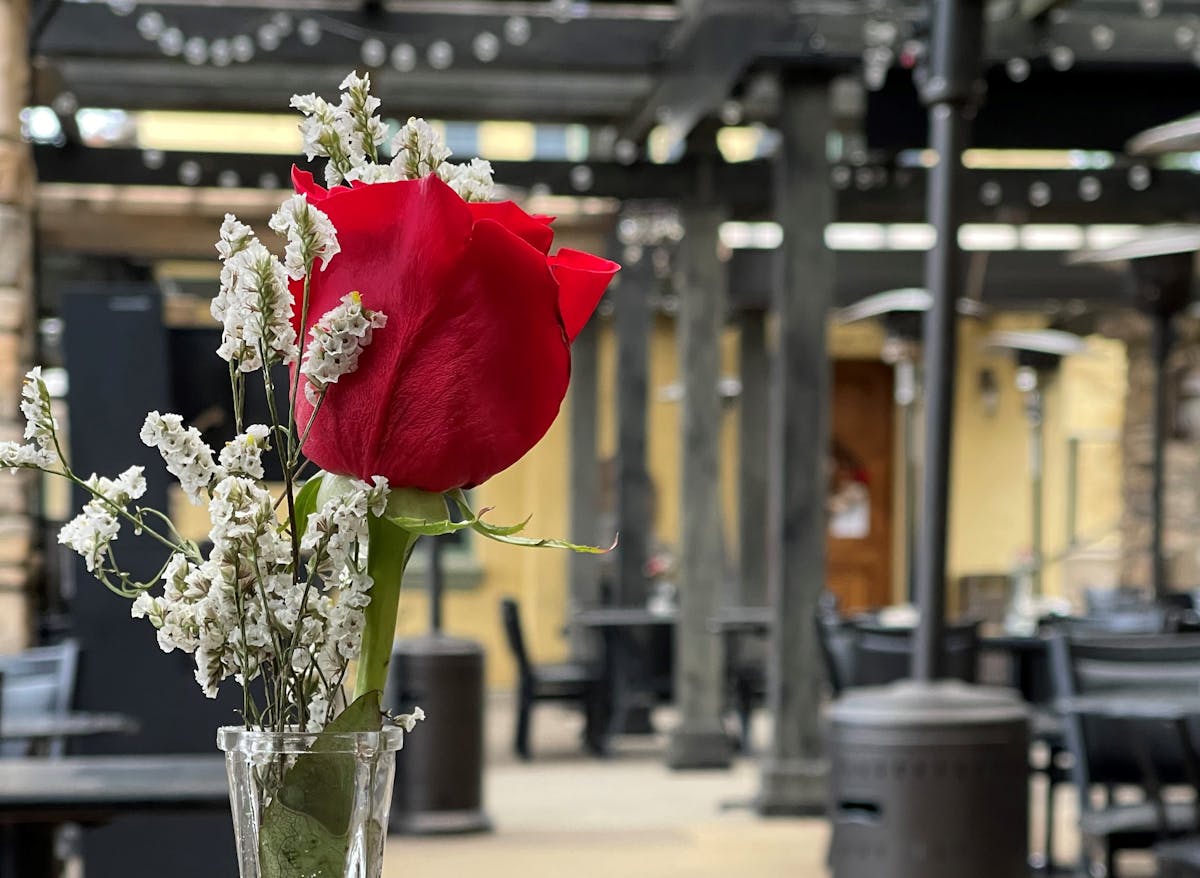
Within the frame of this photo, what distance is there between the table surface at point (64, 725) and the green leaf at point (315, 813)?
286 cm

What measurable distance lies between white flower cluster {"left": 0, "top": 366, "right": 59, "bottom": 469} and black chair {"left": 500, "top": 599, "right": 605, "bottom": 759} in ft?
31.5

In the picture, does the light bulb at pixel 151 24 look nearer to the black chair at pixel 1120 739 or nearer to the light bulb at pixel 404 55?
the light bulb at pixel 404 55

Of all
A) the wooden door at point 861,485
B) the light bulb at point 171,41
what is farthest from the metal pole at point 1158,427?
the wooden door at point 861,485

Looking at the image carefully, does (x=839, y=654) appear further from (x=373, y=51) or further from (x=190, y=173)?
(x=190, y=173)

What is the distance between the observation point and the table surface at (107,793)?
2.05 m

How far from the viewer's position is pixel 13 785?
220 cm

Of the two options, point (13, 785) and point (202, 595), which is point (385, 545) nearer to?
point (202, 595)

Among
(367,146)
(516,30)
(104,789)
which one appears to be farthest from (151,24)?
(367,146)

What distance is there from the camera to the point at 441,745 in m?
7.33

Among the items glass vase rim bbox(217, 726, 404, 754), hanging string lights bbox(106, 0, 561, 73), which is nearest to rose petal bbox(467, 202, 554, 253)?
glass vase rim bbox(217, 726, 404, 754)

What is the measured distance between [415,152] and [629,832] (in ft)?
22.0

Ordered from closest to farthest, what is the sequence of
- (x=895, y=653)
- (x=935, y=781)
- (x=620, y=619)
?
(x=935, y=781)
(x=895, y=653)
(x=620, y=619)

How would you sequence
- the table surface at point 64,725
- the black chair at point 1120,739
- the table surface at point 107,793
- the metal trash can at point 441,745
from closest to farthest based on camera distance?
the table surface at point 107,793 → the table surface at point 64,725 → the black chair at point 1120,739 → the metal trash can at point 441,745

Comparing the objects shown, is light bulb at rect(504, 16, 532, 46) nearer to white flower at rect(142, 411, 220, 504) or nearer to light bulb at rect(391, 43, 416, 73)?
light bulb at rect(391, 43, 416, 73)
